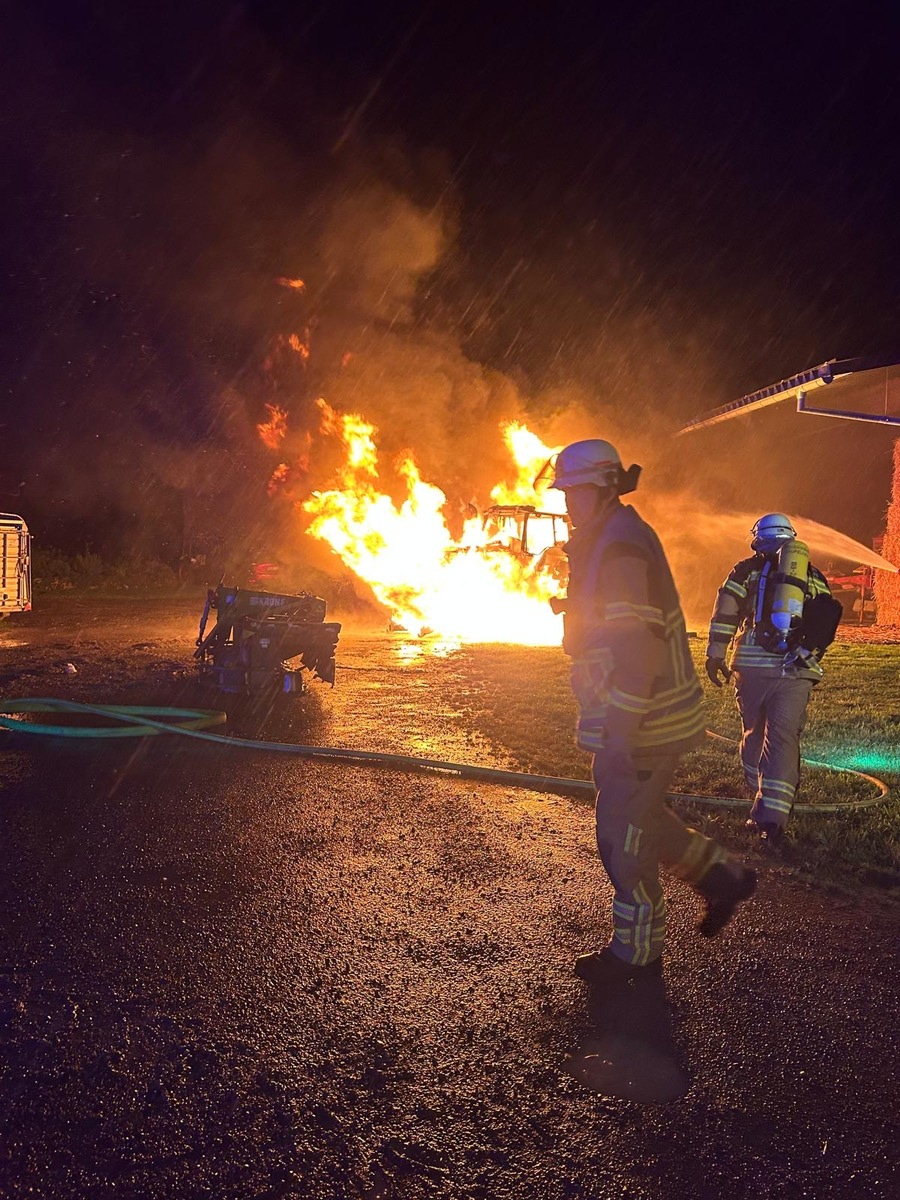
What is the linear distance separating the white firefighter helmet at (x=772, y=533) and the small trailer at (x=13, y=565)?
14331 millimetres

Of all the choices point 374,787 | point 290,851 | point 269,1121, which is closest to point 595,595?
point 269,1121

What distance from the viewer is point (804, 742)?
7227mm

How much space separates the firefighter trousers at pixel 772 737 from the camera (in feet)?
15.3

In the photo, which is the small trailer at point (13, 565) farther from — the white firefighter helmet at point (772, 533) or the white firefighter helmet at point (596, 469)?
the white firefighter helmet at point (596, 469)

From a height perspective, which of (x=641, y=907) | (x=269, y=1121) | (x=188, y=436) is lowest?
(x=269, y=1121)

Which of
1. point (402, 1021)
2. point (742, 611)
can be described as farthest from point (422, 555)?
point (402, 1021)

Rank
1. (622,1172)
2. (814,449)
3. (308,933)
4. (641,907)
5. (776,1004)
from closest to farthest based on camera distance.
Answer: (622,1172) < (776,1004) < (641,907) < (308,933) < (814,449)

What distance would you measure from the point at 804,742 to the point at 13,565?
48.2 feet

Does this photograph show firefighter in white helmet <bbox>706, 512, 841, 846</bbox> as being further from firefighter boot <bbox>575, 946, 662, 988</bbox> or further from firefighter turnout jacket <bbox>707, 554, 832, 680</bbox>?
firefighter boot <bbox>575, 946, 662, 988</bbox>

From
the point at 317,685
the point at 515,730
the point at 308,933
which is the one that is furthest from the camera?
the point at 317,685

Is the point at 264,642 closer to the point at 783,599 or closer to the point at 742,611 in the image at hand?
the point at 742,611

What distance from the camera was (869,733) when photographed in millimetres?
7512

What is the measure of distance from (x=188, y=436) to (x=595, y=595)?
67.5 feet

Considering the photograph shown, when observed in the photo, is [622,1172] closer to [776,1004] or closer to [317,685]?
[776,1004]
